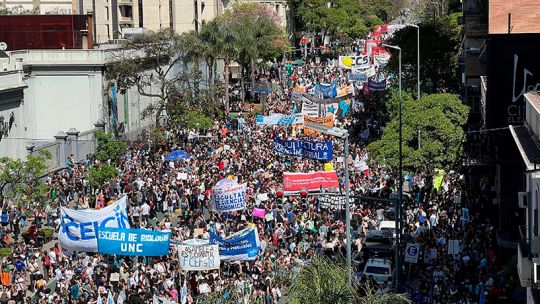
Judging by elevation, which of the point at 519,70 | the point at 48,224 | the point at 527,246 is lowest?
the point at 48,224

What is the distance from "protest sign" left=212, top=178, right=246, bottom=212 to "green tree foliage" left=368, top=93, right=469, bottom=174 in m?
8.61

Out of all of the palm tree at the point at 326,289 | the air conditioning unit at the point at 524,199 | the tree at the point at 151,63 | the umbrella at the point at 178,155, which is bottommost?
the umbrella at the point at 178,155

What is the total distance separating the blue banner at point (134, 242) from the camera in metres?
30.1

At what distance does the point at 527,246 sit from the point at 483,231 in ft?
37.4

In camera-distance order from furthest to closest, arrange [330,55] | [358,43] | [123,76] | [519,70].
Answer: [358,43], [330,55], [123,76], [519,70]

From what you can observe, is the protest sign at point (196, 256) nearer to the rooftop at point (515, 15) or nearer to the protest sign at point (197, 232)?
the protest sign at point (197, 232)

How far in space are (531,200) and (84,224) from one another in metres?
12.0

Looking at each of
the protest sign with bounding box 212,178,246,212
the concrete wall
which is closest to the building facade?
the concrete wall

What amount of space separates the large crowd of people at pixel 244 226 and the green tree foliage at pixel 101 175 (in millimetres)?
221

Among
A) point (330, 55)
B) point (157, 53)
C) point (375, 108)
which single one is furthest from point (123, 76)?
point (330, 55)

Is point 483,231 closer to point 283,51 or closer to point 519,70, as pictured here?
point 519,70

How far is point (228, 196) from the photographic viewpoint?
37.1 metres

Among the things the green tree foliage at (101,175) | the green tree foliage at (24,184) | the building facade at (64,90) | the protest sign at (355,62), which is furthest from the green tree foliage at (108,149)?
the protest sign at (355,62)

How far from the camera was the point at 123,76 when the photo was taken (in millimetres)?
62344
